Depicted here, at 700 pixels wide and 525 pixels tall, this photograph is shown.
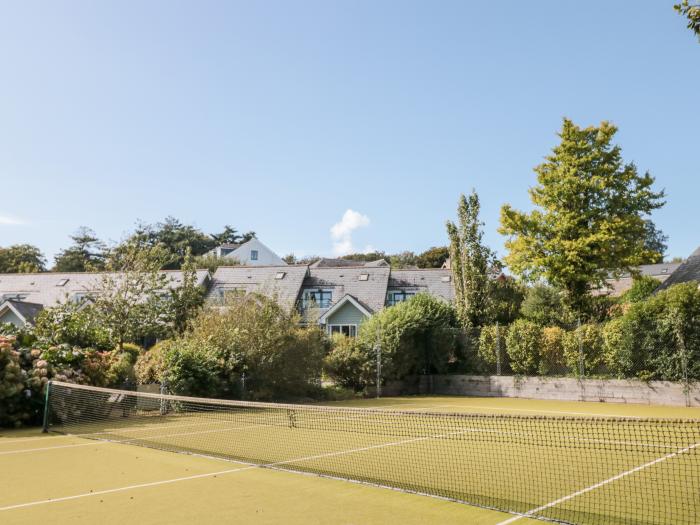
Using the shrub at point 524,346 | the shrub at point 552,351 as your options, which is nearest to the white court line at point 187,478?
the shrub at point 552,351

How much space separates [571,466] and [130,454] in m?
6.44

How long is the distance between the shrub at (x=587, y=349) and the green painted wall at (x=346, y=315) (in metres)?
18.8

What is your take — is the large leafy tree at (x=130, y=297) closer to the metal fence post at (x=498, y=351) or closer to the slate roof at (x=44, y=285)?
the metal fence post at (x=498, y=351)

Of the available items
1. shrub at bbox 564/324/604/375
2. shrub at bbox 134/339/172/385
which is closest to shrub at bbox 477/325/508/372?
shrub at bbox 564/324/604/375

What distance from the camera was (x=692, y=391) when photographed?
1825 cm

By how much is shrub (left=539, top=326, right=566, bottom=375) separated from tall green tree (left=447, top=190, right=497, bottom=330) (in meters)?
4.60

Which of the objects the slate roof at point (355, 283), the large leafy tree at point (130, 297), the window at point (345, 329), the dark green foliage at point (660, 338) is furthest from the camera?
the slate roof at point (355, 283)

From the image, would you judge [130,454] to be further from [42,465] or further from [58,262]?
[58,262]

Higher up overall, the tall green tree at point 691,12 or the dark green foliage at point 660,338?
the tall green tree at point 691,12

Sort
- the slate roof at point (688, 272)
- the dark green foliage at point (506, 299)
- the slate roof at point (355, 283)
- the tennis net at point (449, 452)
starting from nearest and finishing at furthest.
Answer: the tennis net at point (449, 452) < the slate roof at point (688, 272) < the dark green foliage at point (506, 299) < the slate roof at point (355, 283)

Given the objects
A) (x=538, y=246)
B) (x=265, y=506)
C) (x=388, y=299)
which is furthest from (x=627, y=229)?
(x=265, y=506)

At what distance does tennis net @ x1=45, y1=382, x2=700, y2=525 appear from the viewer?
6.31 meters

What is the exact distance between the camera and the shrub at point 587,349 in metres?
20.7

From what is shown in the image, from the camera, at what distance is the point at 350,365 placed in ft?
73.1
